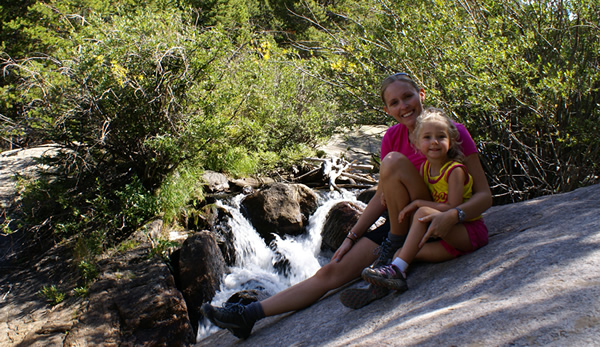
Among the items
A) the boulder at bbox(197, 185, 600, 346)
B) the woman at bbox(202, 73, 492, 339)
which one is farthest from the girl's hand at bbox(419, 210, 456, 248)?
the boulder at bbox(197, 185, 600, 346)

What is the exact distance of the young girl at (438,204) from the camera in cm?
281

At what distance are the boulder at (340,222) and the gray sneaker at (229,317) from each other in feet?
13.0

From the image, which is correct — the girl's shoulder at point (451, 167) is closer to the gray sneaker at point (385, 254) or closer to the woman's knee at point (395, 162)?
the woman's knee at point (395, 162)

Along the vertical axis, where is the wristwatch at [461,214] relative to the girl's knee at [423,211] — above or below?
below

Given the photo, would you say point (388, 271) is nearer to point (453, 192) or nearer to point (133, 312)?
point (453, 192)

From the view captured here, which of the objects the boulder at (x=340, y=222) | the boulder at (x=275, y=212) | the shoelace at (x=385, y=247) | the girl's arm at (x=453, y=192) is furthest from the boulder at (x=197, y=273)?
the girl's arm at (x=453, y=192)

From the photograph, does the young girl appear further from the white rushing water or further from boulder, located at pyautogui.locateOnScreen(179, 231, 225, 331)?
the white rushing water

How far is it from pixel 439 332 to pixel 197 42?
6.18 metres

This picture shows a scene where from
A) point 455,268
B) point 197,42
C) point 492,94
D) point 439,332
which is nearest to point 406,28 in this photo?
point 492,94

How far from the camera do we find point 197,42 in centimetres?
718

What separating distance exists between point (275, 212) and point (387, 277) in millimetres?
5338

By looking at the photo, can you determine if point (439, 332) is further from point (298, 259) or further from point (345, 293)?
point (298, 259)

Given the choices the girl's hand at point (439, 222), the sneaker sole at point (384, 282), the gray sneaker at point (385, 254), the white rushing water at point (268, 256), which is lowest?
the white rushing water at point (268, 256)

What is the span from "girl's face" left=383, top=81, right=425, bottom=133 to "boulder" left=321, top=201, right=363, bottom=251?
3.76 meters
